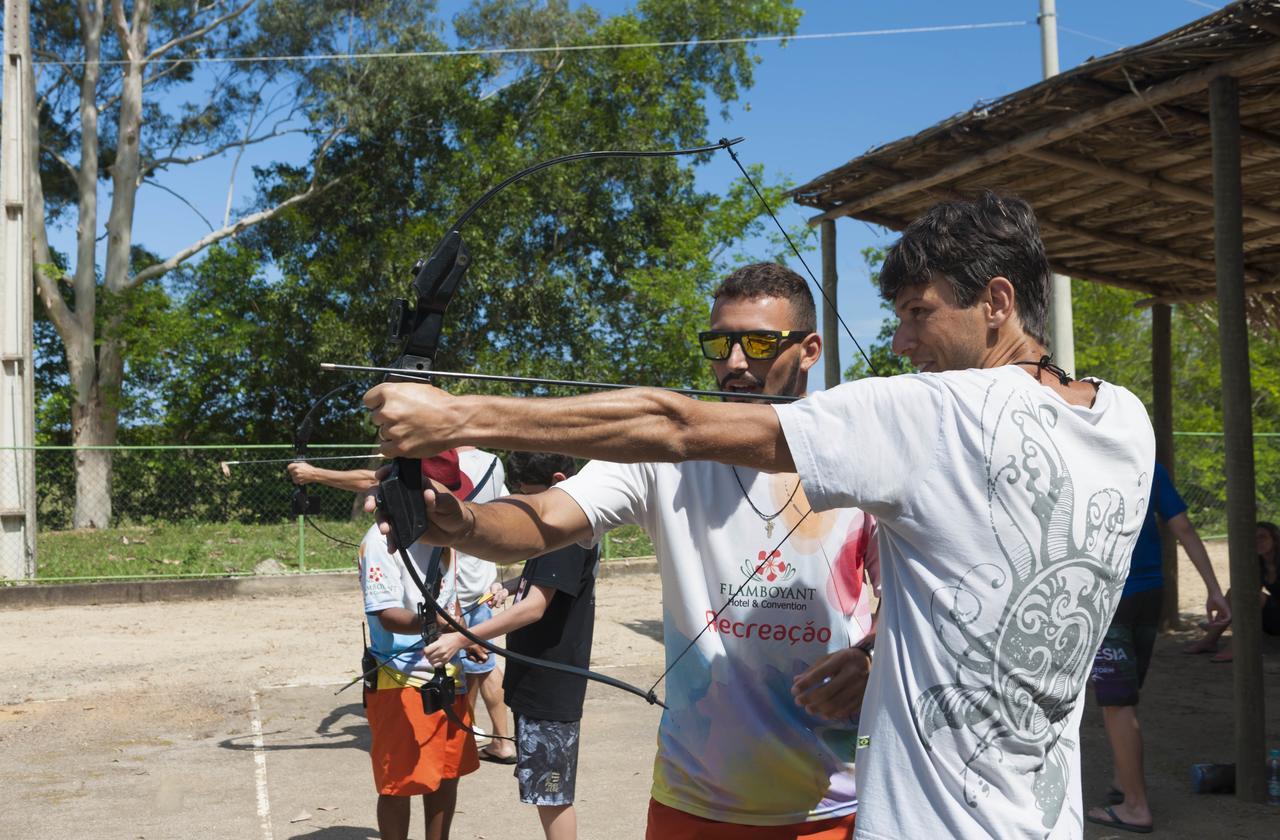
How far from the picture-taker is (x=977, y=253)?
1926mm

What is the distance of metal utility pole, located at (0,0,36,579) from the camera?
1415 centimetres

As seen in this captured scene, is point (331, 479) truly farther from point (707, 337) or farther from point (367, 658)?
point (707, 337)

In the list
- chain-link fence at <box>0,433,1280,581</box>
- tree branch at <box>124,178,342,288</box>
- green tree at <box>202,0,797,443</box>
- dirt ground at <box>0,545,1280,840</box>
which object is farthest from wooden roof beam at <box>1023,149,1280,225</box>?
tree branch at <box>124,178,342,288</box>

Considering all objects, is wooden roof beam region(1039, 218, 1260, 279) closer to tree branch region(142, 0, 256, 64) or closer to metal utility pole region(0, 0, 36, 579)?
metal utility pole region(0, 0, 36, 579)

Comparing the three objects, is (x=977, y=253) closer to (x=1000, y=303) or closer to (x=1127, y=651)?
(x=1000, y=303)

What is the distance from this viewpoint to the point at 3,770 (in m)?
6.55

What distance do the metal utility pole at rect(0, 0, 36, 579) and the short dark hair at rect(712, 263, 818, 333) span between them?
13.7 metres

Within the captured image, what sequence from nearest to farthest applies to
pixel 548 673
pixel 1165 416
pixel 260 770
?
pixel 548 673
pixel 260 770
pixel 1165 416

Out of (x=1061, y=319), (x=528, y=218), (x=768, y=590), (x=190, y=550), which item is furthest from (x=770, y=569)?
(x=528, y=218)

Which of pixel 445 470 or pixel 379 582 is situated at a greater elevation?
pixel 445 470

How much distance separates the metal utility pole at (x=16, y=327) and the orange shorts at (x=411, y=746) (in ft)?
38.0

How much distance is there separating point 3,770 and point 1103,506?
6.64 meters

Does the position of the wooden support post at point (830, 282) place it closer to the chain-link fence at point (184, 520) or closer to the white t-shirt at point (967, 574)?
the white t-shirt at point (967, 574)

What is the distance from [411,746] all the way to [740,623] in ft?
7.83
